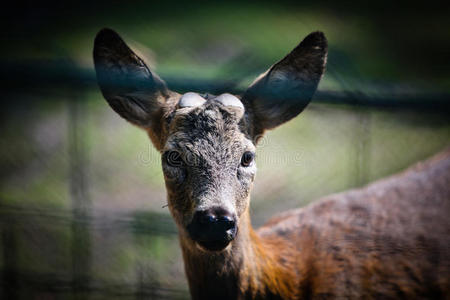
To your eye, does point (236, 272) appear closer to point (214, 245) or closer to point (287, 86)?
point (214, 245)

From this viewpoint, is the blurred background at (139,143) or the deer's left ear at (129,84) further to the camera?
the blurred background at (139,143)

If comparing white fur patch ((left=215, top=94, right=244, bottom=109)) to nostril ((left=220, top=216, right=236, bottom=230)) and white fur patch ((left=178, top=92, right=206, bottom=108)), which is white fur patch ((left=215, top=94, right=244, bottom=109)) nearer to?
white fur patch ((left=178, top=92, right=206, bottom=108))

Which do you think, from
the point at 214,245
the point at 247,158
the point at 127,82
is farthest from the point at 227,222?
the point at 127,82

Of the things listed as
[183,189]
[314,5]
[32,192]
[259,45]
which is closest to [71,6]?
[259,45]

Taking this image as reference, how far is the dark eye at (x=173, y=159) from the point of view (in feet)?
9.41

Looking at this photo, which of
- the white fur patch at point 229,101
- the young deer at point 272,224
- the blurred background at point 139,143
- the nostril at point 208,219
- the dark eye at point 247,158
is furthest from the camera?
the blurred background at point 139,143

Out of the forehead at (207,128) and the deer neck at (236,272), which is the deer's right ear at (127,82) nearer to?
the forehead at (207,128)

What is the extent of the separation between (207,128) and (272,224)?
1.65m

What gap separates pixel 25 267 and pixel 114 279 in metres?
1.00

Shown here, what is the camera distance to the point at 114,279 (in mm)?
4953

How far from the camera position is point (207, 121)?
2.89 m

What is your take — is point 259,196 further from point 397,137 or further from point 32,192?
point 32,192

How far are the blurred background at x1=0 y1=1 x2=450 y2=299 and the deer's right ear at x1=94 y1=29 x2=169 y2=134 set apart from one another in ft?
0.51

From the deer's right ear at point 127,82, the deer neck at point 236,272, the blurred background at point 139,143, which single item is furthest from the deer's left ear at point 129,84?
the deer neck at point 236,272
